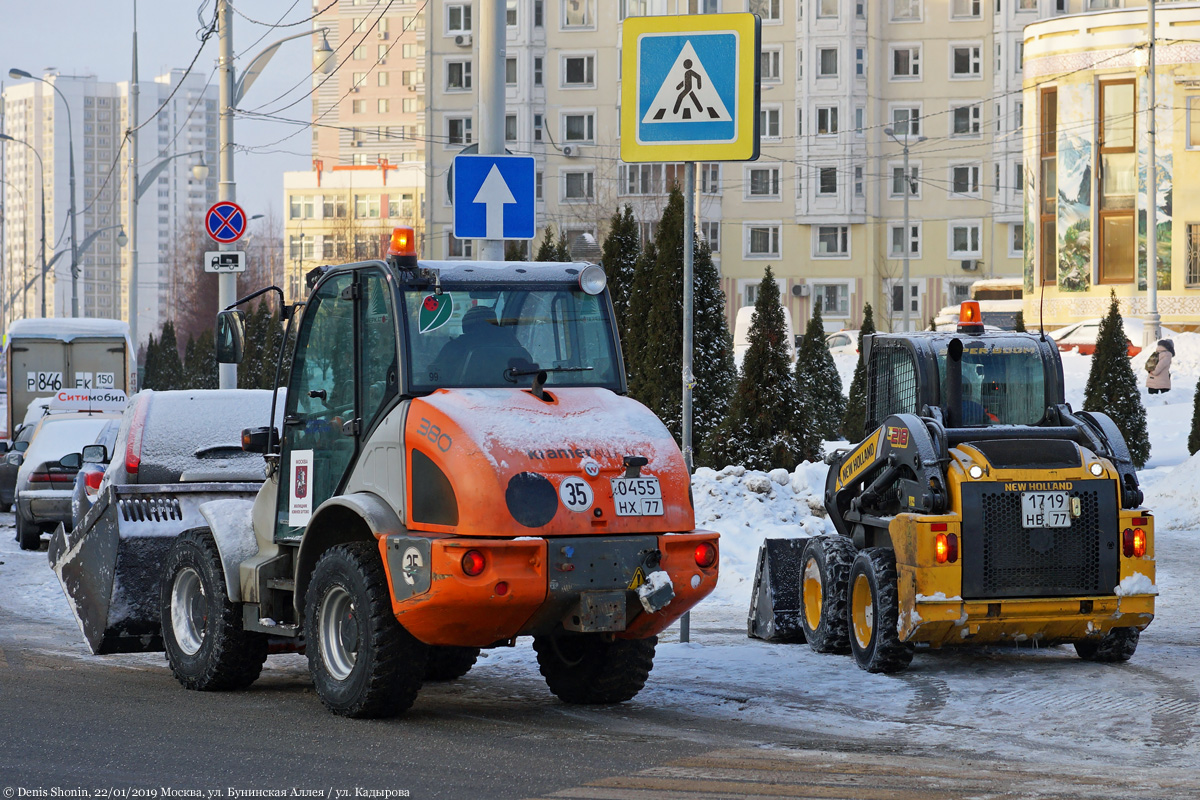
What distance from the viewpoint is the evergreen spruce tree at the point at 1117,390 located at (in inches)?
984

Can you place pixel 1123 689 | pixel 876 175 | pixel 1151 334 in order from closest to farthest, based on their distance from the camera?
1. pixel 1123 689
2. pixel 1151 334
3. pixel 876 175

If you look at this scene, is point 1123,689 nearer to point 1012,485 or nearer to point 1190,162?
point 1012,485

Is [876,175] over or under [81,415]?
over

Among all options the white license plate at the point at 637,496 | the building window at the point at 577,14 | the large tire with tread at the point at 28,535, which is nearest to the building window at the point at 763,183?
the building window at the point at 577,14

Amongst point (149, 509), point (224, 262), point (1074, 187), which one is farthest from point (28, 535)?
point (1074, 187)

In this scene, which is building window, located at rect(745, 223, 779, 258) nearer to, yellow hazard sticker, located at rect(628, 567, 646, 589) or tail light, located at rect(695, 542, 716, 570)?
tail light, located at rect(695, 542, 716, 570)

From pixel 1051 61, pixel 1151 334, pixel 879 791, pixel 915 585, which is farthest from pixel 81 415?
pixel 1051 61

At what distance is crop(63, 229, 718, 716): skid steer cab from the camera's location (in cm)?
735

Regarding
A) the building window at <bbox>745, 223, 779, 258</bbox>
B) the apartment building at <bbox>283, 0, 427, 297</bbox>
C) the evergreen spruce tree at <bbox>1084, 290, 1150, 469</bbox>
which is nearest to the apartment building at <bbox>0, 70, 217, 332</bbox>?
the apartment building at <bbox>283, 0, 427, 297</bbox>

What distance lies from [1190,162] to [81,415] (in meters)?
39.1

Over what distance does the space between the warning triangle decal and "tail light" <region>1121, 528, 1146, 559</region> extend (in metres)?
3.60

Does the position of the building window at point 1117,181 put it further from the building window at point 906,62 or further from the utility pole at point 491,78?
the utility pole at point 491,78

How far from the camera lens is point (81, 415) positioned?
20297 millimetres

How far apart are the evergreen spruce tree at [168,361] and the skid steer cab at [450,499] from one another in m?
47.3
